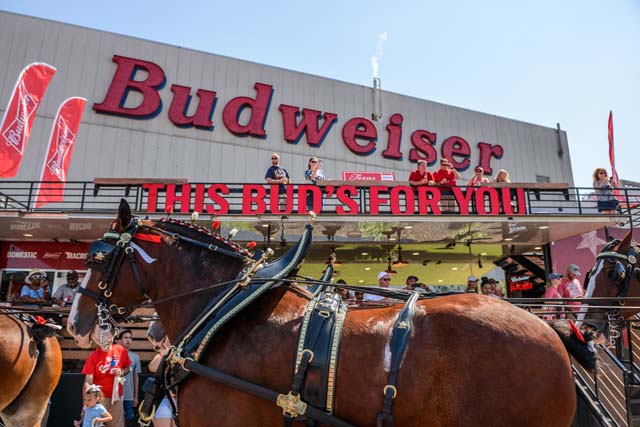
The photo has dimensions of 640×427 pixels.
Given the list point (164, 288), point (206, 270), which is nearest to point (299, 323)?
point (206, 270)

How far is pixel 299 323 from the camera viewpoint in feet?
10.3

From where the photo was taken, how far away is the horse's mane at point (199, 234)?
→ 3680 millimetres

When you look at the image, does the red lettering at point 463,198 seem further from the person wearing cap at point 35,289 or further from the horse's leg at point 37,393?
the person wearing cap at point 35,289

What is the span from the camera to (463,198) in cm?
1345

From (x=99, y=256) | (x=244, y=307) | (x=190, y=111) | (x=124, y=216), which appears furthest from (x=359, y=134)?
(x=244, y=307)

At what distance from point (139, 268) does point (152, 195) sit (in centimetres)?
1057

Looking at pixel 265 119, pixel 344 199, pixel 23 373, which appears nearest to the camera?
pixel 23 373

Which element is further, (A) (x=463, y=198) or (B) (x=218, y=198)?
(B) (x=218, y=198)

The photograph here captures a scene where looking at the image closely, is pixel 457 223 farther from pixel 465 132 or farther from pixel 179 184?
pixel 465 132

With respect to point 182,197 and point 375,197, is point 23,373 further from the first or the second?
point 375,197

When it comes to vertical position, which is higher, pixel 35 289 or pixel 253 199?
pixel 253 199

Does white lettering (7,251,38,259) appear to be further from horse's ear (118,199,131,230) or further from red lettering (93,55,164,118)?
horse's ear (118,199,131,230)

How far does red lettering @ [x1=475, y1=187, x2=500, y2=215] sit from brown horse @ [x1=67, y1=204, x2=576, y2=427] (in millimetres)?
10804

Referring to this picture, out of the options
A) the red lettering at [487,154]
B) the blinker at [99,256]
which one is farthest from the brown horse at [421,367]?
the red lettering at [487,154]
